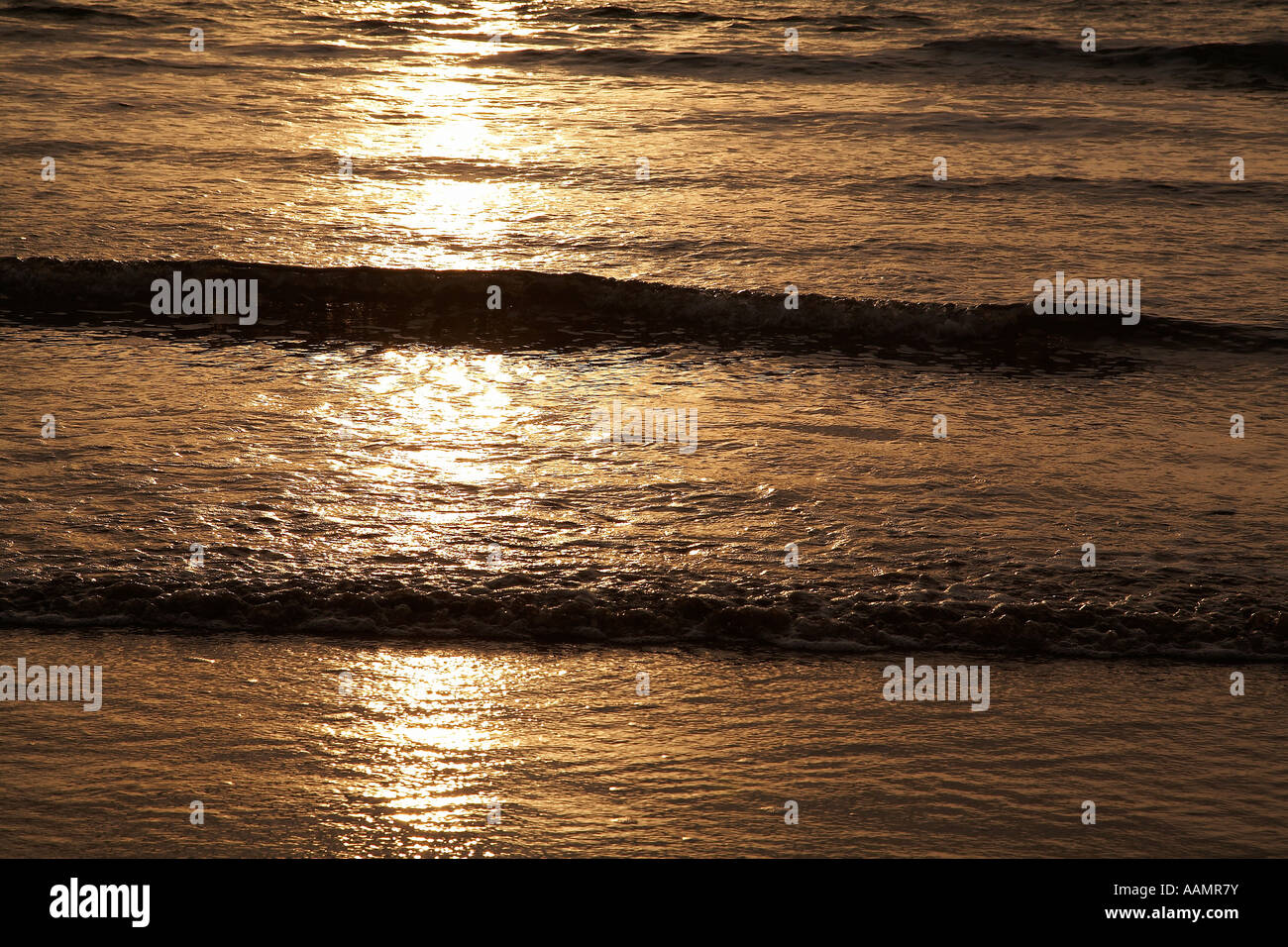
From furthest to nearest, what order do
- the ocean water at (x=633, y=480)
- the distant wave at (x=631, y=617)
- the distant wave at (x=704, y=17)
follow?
the distant wave at (x=704, y=17)
the distant wave at (x=631, y=617)
the ocean water at (x=633, y=480)

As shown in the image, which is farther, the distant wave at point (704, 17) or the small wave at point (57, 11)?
the distant wave at point (704, 17)

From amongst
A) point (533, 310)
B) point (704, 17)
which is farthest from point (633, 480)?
point (704, 17)

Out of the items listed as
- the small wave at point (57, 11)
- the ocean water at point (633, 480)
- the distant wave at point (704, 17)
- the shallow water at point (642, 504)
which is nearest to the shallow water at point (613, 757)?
the ocean water at point (633, 480)

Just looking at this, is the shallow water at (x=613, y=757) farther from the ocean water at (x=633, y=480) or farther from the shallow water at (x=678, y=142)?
the shallow water at (x=678, y=142)

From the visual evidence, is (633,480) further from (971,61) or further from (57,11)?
(57,11)

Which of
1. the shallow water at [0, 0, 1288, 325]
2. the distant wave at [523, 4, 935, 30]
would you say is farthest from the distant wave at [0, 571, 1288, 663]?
the distant wave at [523, 4, 935, 30]

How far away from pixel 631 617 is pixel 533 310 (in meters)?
4.78

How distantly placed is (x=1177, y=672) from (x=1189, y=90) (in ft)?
44.0

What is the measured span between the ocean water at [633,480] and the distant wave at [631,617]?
0.02 m

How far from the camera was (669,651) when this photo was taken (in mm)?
4445

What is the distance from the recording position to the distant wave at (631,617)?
4.51 m

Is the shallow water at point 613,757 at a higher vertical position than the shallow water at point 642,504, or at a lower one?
lower

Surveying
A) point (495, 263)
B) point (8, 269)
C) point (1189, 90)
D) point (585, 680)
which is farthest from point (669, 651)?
point (1189, 90)

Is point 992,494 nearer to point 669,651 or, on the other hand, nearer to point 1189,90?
point 669,651
